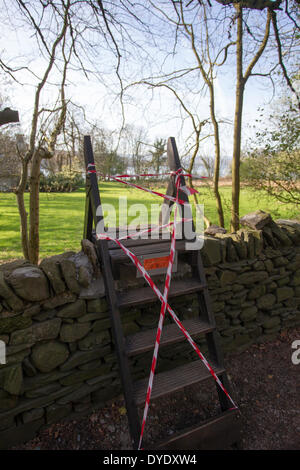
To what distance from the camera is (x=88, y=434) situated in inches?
89.9

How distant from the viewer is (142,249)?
2.55 metres

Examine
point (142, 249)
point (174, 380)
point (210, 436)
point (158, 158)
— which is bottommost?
point (210, 436)

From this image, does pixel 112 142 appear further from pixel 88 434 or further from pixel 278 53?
pixel 88 434

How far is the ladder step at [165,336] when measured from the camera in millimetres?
1999

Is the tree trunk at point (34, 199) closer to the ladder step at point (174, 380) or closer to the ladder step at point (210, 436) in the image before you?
the ladder step at point (174, 380)

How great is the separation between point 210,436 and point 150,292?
3.93 feet

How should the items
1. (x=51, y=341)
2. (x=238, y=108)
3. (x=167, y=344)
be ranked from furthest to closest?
1. (x=238, y=108)
2. (x=51, y=341)
3. (x=167, y=344)

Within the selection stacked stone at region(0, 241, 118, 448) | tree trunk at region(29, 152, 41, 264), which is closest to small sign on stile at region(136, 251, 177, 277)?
stacked stone at region(0, 241, 118, 448)

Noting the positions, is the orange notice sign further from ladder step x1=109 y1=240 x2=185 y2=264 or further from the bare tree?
the bare tree

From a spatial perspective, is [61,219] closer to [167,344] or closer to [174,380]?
[167,344]

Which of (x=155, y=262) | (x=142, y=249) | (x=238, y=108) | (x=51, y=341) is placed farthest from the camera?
(x=238, y=108)

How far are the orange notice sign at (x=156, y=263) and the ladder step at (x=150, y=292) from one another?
0.63ft

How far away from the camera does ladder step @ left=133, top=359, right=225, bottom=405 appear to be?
1895 millimetres

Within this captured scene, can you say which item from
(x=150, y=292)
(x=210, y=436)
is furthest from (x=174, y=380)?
(x=150, y=292)
